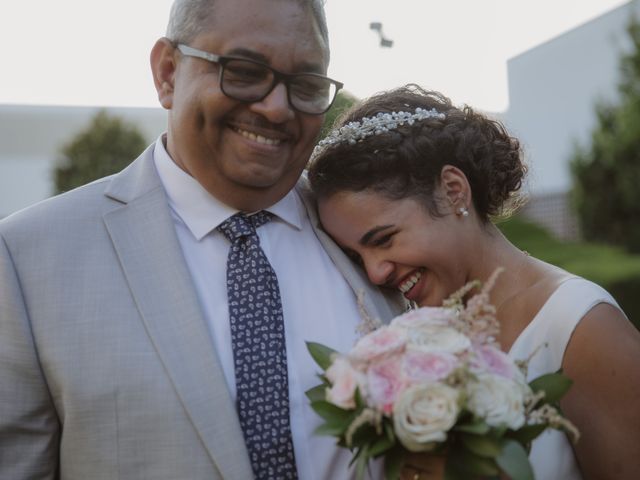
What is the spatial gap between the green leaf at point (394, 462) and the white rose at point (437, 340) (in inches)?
11.6

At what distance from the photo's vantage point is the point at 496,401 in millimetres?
2379

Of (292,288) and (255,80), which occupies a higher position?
(255,80)

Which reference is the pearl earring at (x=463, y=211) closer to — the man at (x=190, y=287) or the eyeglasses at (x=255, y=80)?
the man at (x=190, y=287)

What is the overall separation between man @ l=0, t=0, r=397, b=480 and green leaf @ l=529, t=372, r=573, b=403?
2.39 ft

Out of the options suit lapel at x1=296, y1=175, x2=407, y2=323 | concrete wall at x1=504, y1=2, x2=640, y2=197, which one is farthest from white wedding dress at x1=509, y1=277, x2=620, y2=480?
concrete wall at x1=504, y1=2, x2=640, y2=197

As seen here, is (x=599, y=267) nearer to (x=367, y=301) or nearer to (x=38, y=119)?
(x=367, y=301)

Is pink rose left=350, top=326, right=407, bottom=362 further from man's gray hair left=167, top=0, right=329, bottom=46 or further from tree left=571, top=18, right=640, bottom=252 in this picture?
tree left=571, top=18, right=640, bottom=252

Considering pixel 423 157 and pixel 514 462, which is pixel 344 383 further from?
pixel 423 157

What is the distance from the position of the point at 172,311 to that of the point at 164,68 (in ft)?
3.18

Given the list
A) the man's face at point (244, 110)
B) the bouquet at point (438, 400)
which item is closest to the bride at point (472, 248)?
the man's face at point (244, 110)

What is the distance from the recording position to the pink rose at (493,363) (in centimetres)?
246

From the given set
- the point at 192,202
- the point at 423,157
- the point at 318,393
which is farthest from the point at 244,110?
the point at 318,393

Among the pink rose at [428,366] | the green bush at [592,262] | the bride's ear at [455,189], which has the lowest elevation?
the green bush at [592,262]

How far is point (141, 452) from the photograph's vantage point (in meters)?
2.81
